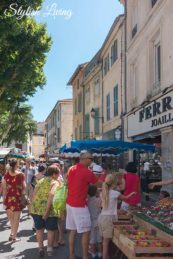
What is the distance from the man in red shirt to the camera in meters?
6.50

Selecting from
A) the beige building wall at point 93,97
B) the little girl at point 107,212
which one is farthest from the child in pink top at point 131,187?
the beige building wall at point 93,97

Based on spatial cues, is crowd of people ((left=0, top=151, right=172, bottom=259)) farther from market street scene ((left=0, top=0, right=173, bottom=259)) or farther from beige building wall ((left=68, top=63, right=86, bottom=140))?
beige building wall ((left=68, top=63, right=86, bottom=140))

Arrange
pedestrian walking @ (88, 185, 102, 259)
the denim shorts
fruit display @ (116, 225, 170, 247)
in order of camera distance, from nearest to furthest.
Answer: fruit display @ (116, 225, 170, 247), pedestrian walking @ (88, 185, 102, 259), the denim shorts

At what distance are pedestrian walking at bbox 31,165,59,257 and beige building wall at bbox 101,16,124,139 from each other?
1240 cm

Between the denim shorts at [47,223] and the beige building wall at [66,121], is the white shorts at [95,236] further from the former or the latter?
the beige building wall at [66,121]

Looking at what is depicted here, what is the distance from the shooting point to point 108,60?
79.7 ft

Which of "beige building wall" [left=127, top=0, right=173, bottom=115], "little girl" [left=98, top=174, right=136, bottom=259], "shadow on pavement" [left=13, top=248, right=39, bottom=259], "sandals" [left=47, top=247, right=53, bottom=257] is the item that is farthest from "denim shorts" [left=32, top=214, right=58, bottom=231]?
"beige building wall" [left=127, top=0, right=173, bottom=115]

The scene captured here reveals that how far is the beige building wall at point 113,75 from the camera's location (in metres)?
20.0

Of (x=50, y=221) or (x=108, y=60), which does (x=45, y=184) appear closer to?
(x=50, y=221)

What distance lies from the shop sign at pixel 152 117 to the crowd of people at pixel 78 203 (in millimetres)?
4677

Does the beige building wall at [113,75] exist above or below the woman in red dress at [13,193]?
above

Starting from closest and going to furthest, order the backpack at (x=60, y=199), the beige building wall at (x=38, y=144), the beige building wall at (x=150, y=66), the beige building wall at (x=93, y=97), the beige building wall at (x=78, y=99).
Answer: the backpack at (x=60, y=199), the beige building wall at (x=150, y=66), the beige building wall at (x=93, y=97), the beige building wall at (x=78, y=99), the beige building wall at (x=38, y=144)

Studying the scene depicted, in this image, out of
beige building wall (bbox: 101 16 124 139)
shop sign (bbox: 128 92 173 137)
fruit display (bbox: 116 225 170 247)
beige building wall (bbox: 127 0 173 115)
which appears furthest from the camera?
beige building wall (bbox: 101 16 124 139)

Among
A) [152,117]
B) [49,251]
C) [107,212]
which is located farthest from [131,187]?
[152,117]
